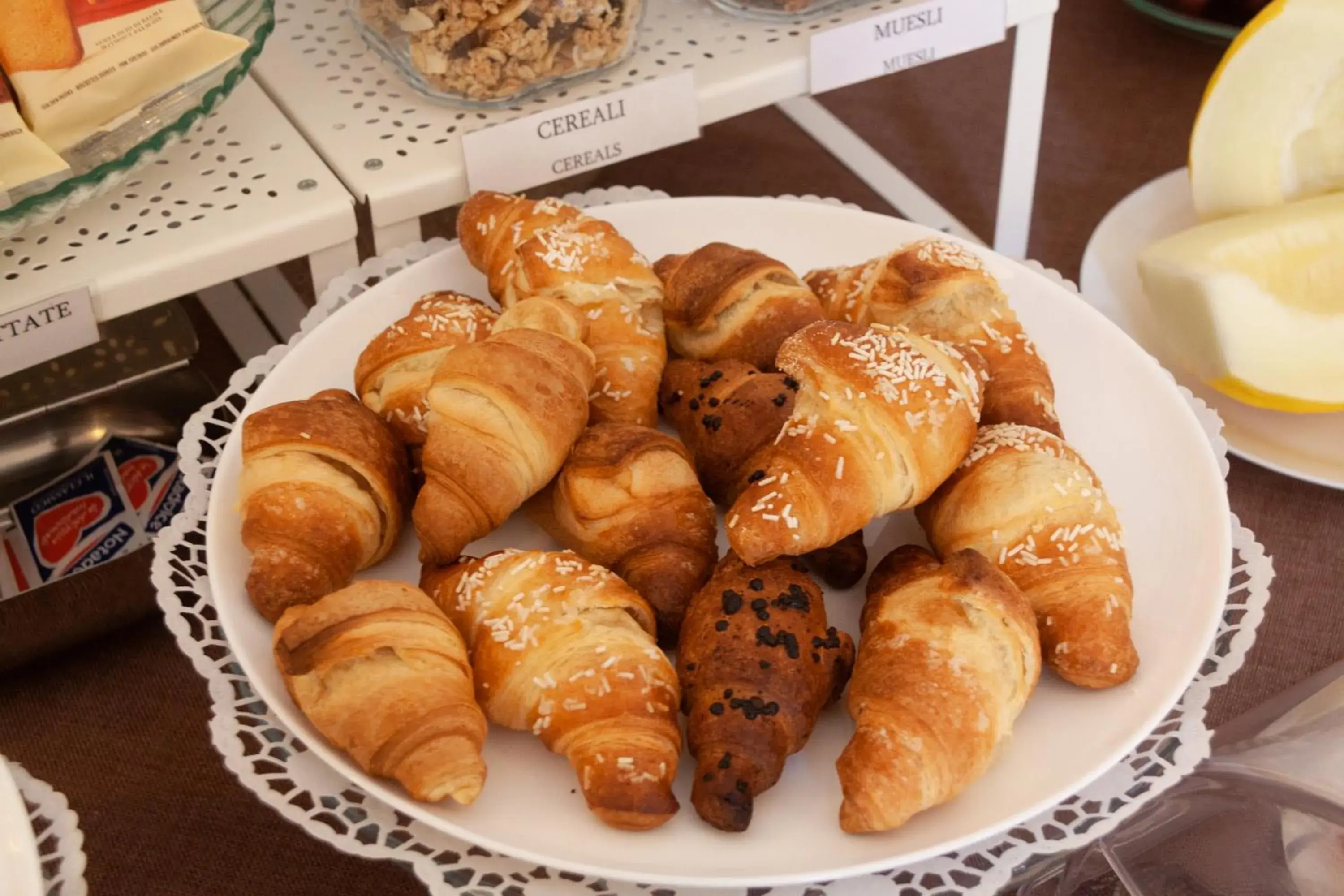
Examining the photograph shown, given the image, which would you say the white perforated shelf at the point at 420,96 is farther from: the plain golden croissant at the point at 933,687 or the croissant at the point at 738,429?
the plain golden croissant at the point at 933,687

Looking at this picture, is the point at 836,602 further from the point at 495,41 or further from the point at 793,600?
the point at 495,41

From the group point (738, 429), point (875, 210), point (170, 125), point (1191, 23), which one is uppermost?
point (170, 125)

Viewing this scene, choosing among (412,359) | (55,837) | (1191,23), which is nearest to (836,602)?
(412,359)

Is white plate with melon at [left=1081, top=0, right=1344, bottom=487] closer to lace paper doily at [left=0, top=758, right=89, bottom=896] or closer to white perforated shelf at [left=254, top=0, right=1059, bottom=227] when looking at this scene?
white perforated shelf at [left=254, top=0, right=1059, bottom=227]

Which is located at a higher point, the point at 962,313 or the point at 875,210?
the point at 962,313

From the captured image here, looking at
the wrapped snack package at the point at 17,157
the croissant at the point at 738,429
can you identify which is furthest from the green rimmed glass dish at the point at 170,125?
the croissant at the point at 738,429
